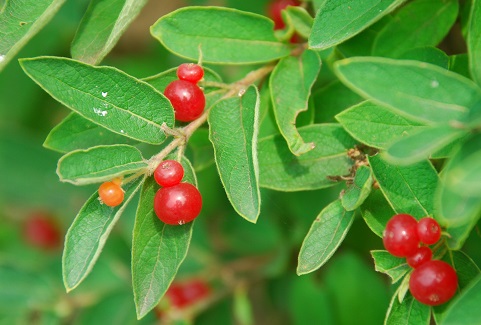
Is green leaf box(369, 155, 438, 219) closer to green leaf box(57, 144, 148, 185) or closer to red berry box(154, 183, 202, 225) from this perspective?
red berry box(154, 183, 202, 225)

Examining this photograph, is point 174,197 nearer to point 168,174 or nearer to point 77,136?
point 168,174

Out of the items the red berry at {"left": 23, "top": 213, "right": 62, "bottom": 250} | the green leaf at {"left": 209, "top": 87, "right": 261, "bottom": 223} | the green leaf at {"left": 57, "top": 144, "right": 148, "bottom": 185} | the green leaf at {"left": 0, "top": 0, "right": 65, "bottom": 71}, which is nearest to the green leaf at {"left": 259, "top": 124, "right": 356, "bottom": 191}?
the green leaf at {"left": 209, "top": 87, "right": 261, "bottom": 223}

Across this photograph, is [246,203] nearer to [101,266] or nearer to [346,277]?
[346,277]

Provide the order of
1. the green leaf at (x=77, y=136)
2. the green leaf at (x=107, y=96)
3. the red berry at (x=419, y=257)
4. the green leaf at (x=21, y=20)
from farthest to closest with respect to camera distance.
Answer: the green leaf at (x=77, y=136), the green leaf at (x=21, y=20), the green leaf at (x=107, y=96), the red berry at (x=419, y=257)

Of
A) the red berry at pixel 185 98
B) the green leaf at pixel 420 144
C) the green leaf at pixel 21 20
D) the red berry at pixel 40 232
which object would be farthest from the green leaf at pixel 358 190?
the red berry at pixel 40 232

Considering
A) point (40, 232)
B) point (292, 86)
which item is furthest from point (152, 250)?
point (40, 232)

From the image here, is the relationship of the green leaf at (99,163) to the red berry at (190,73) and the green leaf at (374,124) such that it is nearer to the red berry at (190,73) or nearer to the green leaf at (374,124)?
the red berry at (190,73)
